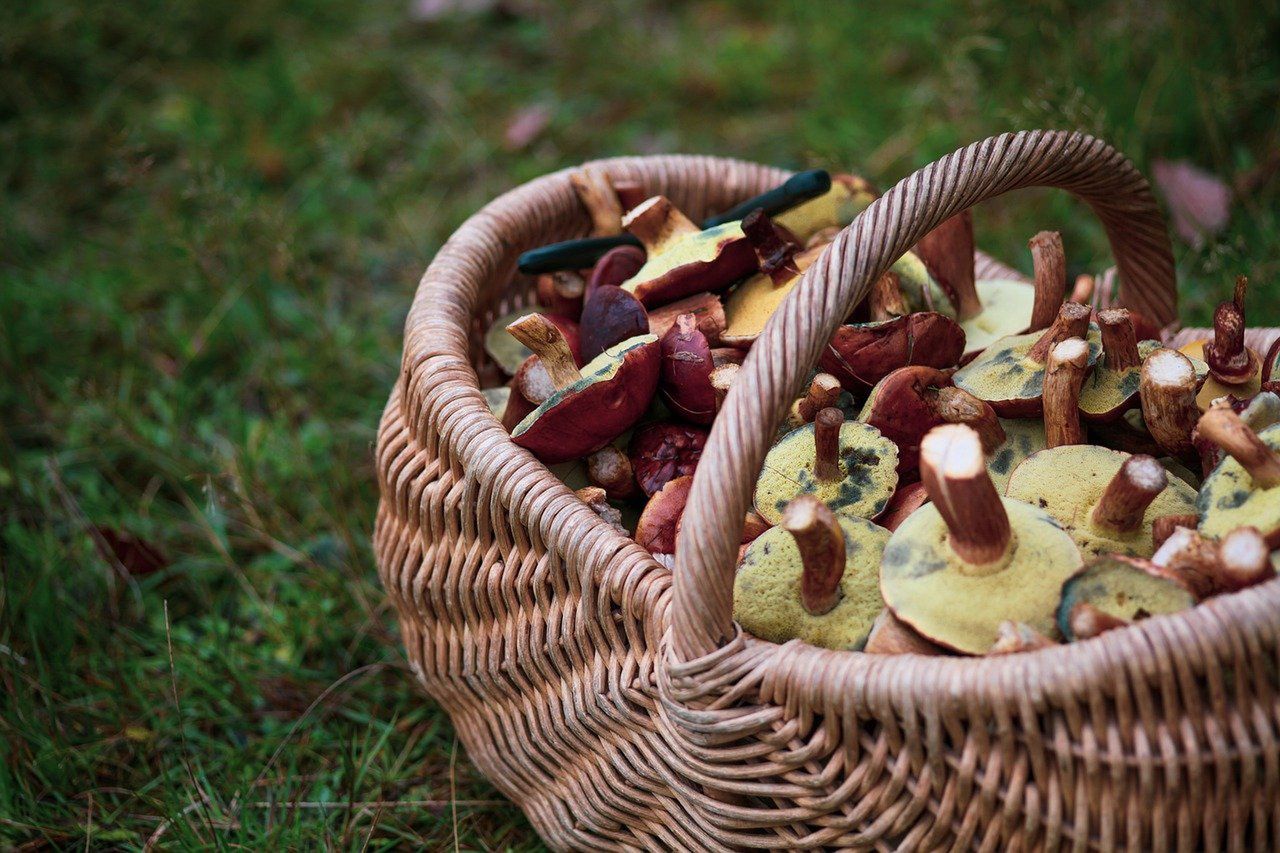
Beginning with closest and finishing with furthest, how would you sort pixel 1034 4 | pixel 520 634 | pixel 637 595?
pixel 637 595 < pixel 520 634 < pixel 1034 4

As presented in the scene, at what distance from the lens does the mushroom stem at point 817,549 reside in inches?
34.9

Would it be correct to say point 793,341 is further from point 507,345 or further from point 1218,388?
point 507,345

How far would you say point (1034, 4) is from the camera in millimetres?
2160

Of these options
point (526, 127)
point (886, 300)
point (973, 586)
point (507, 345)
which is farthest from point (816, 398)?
point (526, 127)

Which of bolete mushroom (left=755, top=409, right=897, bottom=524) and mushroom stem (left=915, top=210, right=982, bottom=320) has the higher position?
mushroom stem (left=915, top=210, right=982, bottom=320)

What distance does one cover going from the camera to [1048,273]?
4.00 feet

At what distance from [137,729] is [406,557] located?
517 mm

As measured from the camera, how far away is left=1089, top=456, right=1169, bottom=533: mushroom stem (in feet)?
3.02

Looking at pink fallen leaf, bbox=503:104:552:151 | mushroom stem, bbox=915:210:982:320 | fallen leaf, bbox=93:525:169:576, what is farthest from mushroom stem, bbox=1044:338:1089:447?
pink fallen leaf, bbox=503:104:552:151

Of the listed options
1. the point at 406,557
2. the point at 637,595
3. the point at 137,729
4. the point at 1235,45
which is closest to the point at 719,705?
the point at 637,595

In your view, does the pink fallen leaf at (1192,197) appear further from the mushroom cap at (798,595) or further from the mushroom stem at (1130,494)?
the mushroom cap at (798,595)

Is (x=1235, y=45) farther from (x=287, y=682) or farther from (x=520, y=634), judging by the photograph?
(x=287, y=682)

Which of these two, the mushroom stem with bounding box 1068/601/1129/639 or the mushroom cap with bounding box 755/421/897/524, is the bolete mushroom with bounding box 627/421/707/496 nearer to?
the mushroom cap with bounding box 755/421/897/524

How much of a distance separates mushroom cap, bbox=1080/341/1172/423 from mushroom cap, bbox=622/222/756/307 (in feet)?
1.38
